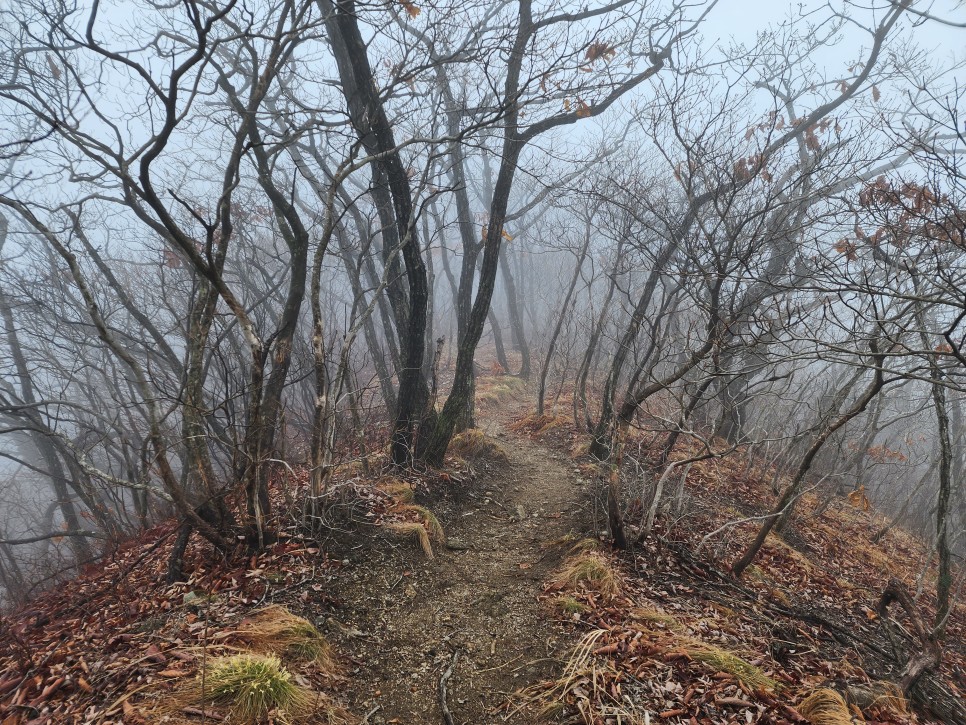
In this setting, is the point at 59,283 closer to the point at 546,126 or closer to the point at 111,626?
the point at 111,626

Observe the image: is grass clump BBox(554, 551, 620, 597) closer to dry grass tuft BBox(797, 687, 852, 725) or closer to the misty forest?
the misty forest

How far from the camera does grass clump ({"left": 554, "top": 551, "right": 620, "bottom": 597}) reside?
3939 millimetres

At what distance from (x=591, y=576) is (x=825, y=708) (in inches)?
68.9

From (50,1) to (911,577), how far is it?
12.8 metres

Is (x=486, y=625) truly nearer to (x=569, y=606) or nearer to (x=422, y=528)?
(x=569, y=606)

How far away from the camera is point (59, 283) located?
862 cm

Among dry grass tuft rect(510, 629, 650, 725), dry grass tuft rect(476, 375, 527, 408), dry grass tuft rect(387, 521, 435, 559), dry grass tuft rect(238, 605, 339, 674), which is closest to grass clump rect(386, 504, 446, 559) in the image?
dry grass tuft rect(387, 521, 435, 559)

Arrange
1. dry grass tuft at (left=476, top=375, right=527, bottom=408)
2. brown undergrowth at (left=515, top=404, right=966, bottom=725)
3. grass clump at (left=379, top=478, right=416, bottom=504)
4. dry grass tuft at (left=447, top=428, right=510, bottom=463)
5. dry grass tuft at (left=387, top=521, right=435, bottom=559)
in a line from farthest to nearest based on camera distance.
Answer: dry grass tuft at (left=476, top=375, right=527, bottom=408) → dry grass tuft at (left=447, top=428, right=510, bottom=463) → grass clump at (left=379, top=478, right=416, bottom=504) → dry grass tuft at (left=387, top=521, right=435, bottom=559) → brown undergrowth at (left=515, top=404, right=966, bottom=725)

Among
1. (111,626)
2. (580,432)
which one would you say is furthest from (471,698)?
(580,432)

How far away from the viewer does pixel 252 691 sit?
2441mm

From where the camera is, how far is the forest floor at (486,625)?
266cm

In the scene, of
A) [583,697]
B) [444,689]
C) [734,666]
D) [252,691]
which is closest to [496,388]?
[444,689]

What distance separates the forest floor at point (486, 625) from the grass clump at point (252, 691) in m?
0.08

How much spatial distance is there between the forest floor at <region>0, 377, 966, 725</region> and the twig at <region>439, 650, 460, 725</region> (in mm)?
21
